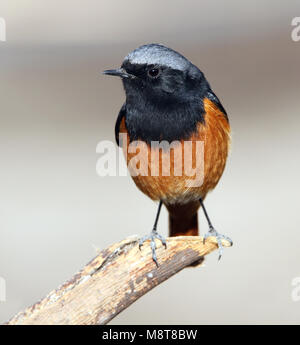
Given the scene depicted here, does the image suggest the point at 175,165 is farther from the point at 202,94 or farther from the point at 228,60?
the point at 228,60

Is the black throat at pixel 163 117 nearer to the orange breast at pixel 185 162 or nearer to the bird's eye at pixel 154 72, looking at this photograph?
the orange breast at pixel 185 162

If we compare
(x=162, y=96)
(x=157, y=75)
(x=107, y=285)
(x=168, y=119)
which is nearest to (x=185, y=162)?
(x=168, y=119)

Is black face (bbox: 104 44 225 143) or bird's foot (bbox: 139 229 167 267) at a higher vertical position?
black face (bbox: 104 44 225 143)

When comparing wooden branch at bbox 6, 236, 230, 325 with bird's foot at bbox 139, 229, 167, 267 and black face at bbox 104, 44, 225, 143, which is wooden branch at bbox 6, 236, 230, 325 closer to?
Result: bird's foot at bbox 139, 229, 167, 267

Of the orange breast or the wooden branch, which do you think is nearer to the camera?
the wooden branch

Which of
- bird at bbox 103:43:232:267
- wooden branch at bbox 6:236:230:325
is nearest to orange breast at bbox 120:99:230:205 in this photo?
bird at bbox 103:43:232:267

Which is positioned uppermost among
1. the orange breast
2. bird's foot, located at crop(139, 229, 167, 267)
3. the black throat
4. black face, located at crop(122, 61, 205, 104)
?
black face, located at crop(122, 61, 205, 104)

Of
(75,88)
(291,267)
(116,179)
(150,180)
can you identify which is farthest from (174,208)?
(75,88)

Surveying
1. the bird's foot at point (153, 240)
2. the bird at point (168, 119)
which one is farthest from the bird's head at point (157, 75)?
the bird's foot at point (153, 240)
